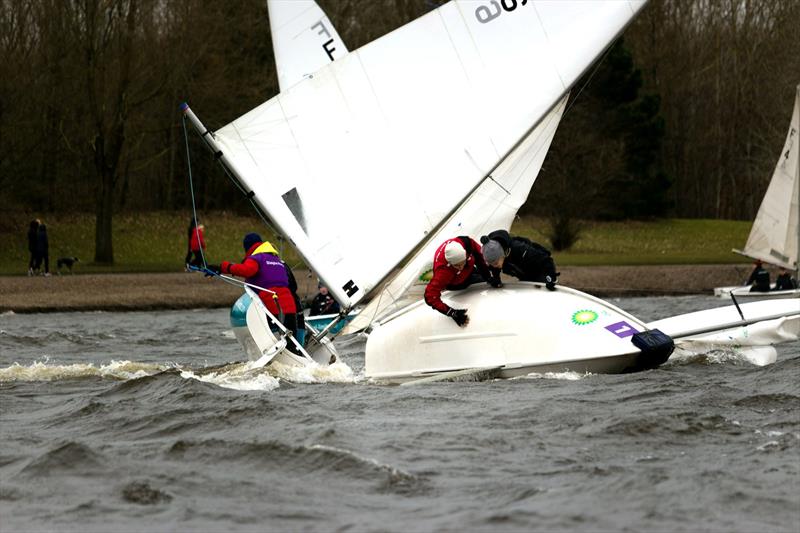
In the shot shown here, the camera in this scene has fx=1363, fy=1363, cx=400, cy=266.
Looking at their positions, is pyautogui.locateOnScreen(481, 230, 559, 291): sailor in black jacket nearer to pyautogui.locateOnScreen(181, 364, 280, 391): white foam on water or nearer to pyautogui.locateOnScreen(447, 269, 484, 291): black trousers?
pyautogui.locateOnScreen(447, 269, 484, 291): black trousers

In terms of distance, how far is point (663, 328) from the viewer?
43.1 feet

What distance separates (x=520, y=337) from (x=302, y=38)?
4.22 m

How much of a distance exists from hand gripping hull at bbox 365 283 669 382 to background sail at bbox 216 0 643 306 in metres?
1.06

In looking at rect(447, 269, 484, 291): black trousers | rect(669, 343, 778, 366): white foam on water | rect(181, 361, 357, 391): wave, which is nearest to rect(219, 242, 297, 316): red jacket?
rect(181, 361, 357, 391): wave

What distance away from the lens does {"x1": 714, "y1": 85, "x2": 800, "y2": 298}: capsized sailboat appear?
30.8 m

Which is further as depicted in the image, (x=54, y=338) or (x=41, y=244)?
(x=41, y=244)

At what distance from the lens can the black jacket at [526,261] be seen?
1273 centimetres

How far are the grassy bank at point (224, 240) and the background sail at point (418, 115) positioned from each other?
2081cm

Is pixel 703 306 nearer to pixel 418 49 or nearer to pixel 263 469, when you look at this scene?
pixel 418 49

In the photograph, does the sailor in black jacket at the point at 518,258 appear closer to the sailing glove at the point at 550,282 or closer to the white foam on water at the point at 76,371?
the sailing glove at the point at 550,282

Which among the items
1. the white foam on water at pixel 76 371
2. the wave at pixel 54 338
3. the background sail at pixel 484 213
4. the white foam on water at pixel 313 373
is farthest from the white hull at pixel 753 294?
the white foam on water at pixel 313 373

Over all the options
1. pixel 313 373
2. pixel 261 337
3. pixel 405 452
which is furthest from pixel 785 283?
pixel 405 452

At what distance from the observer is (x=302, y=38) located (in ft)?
46.9

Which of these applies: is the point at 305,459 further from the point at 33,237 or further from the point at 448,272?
the point at 33,237
